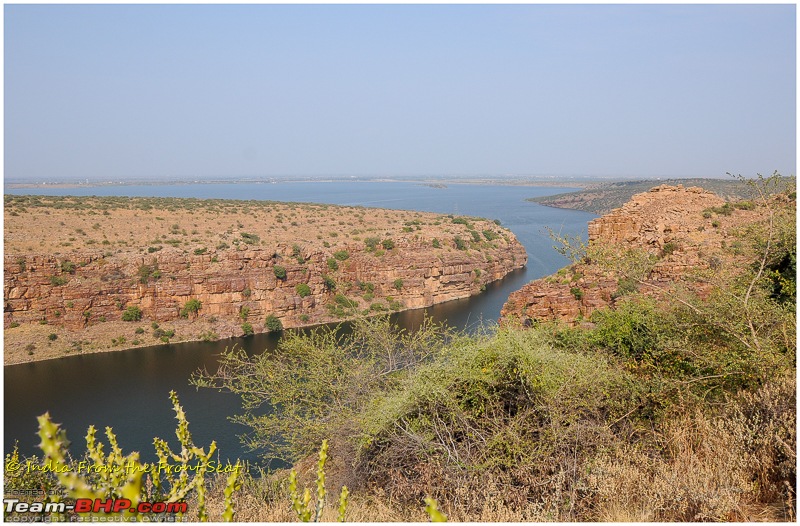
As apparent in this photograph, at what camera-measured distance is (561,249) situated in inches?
276

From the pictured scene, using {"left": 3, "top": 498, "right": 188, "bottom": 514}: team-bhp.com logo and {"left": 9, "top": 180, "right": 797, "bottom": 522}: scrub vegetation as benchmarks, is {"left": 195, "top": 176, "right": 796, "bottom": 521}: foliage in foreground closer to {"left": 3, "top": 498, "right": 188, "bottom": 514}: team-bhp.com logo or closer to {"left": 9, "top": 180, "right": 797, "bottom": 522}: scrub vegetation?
{"left": 9, "top": 180, "right": 797, "bottom": 522}: scrub vegetation

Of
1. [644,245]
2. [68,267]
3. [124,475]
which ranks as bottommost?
[68,267]

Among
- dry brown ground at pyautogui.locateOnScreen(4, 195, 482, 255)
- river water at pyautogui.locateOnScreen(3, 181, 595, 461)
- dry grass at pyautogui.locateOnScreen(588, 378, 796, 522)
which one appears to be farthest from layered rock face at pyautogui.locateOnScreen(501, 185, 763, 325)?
dry brown ground at pyautogui.locateOnScreen(4, 195, 482, 255)

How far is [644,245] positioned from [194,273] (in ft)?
79.8

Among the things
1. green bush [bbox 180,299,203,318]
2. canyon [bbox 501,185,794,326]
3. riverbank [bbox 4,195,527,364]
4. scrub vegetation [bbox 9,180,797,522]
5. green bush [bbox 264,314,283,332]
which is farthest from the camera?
green bush [bbox 264,314,283,332]

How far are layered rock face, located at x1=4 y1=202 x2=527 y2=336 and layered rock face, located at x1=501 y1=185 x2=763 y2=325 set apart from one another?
417 inches

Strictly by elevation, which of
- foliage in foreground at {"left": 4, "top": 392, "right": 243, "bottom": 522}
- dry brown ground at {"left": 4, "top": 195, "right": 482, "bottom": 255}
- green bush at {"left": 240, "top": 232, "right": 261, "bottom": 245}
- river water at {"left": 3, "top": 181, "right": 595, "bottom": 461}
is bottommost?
river water at {"left": 3, "top": 181, "right": 595, "bottom": 461}

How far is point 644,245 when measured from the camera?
47.5 feet

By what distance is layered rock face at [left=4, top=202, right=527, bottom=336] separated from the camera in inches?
1120

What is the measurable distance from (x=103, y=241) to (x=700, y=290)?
1266 inches

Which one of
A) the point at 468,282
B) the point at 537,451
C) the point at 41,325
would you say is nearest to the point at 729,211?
the point at 537,451

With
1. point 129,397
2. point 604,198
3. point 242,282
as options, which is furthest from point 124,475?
point 604,198

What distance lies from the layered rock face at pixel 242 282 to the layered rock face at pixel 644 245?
10.6m

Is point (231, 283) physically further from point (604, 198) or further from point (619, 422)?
point (604, 198)
